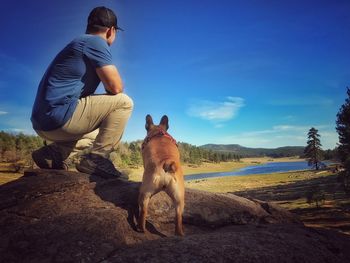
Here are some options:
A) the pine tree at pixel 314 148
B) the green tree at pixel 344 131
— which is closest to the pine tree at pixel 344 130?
the green tree at pixel 344 131

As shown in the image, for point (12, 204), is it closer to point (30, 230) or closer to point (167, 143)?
point (30, 230)

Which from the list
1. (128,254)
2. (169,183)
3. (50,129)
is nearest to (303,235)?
(169,183)

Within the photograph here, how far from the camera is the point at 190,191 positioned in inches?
326

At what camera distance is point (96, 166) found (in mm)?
7586

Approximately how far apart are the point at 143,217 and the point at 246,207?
352 centimetres

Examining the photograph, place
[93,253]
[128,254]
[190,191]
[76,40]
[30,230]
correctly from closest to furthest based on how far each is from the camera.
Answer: [128,254] < [93,253] < [30,230] < [76,40] < [190,191]

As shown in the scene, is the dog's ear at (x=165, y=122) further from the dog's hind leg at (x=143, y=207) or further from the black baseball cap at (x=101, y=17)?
the black baseball cap at (x=101, y=17)

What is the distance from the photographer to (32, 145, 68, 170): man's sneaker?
7.82 m

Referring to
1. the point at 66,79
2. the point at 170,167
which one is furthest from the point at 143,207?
the point at 66,79

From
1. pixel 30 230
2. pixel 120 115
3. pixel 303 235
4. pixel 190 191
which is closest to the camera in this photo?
pixel 30 230

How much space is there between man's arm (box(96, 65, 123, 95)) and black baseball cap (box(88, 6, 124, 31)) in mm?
1071

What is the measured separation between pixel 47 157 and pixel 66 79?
2.24 m

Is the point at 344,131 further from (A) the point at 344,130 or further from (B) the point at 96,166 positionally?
(B) the point at 96,166

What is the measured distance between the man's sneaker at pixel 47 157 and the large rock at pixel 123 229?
0.35 metres
